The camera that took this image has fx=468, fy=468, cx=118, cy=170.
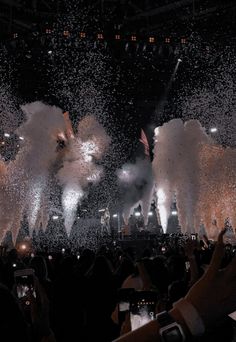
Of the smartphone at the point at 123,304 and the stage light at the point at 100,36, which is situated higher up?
the stage light at the point at 100,36

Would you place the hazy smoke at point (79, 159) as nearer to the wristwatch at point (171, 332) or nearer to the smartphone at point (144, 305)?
the smartphone at point (144, 305)

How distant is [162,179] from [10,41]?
18.2 m

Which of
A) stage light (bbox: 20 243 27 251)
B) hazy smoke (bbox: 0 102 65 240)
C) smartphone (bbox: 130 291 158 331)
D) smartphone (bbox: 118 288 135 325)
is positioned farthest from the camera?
hazy smoke (bbox: 0 102 65 240)

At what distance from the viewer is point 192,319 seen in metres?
1.49

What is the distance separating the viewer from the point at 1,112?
3809 cm

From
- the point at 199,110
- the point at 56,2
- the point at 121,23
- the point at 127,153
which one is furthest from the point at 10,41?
the point at 127,153

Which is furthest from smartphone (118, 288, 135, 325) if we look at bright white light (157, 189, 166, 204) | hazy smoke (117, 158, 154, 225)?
hazy smoke (117, 158, 154, 225)

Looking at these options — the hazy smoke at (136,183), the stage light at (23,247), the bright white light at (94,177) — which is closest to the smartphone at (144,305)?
the stage light at (23,247)

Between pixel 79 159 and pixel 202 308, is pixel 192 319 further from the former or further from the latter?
pixel 79 159

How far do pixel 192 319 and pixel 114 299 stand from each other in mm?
4131

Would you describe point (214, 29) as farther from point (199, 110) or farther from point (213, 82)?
point (199, 110)

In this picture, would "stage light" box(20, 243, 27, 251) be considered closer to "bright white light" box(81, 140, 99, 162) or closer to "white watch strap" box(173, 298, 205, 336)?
"bright white light" box(81, 140, 99, 162)

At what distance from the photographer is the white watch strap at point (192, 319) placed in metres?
1.48

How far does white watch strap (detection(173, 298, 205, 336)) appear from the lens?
1.48 m
